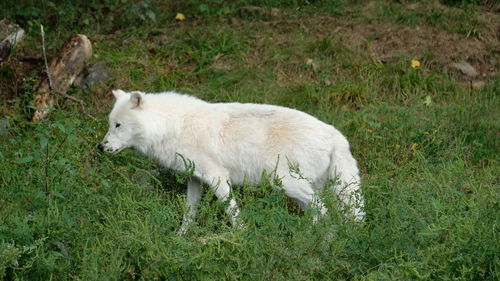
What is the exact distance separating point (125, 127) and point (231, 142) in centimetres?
93

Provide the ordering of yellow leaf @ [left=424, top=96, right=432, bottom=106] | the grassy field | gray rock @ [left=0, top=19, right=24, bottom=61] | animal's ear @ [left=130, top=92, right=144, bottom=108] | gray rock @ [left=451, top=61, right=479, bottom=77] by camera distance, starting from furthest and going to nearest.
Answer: gray rock @ [left=451, top=61, right=479, bottom=77]
gray rock @ [left=0, top=19, right=24, bottom=61]
yellow leaf @ [left=424, top=96, right=432, bottom=106]
animal's ear @ [left=130, top=92, right=144, bottom=108]
the grassy field

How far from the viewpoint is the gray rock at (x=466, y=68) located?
28.2 feet

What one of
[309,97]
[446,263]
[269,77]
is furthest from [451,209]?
[269,77]

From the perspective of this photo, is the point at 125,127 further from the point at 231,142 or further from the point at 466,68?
the point at 466,68

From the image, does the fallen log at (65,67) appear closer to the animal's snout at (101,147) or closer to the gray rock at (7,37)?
the gray rock at (7,37)

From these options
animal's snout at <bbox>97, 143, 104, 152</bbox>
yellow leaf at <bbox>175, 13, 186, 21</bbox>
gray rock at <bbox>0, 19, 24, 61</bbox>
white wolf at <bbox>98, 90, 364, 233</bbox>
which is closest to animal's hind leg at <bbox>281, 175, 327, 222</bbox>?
white wolf at <bbox>98, 90, 364, 233</bbox>

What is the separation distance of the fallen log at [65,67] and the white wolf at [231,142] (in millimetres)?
1969

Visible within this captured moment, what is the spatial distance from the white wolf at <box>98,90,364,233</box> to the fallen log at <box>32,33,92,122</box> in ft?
6.46

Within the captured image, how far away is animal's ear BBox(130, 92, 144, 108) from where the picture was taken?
19.7 feet


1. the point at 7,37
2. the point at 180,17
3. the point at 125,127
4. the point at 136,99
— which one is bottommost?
the point at 180,17

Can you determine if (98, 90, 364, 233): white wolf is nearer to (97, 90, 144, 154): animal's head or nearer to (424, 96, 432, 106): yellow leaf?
(97, 90, 144, 154): animal's head

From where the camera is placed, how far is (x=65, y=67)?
834cm

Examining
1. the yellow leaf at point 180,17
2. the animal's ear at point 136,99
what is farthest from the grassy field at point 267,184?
the animal's ear at point 136,99

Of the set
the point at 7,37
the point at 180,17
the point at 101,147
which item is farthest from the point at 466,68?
the point at 7,37
